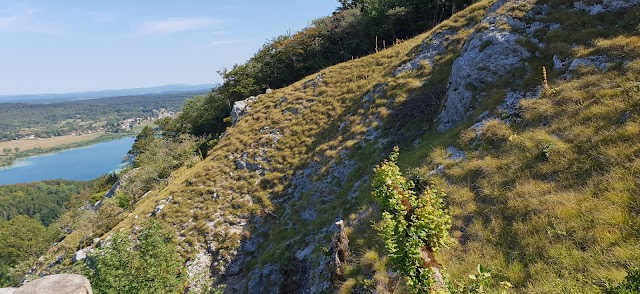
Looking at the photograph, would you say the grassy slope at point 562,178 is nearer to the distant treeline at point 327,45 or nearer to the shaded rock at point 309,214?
the shaded rock at point 309,214

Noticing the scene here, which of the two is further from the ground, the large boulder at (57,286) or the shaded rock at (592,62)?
the shaded rock at (592,62)

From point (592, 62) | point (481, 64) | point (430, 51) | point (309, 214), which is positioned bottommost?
point (309, 214)

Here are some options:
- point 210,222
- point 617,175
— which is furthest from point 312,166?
point 617,175

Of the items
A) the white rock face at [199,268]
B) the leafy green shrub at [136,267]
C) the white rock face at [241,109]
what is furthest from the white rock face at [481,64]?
the white rock face at [241,109]

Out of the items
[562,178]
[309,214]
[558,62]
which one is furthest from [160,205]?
[558,62]

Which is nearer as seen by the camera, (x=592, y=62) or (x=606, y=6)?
(x=592, y=62)

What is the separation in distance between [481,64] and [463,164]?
6161 mm

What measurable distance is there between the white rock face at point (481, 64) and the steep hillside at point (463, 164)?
0.20 ft

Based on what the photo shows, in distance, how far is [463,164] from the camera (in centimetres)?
1164

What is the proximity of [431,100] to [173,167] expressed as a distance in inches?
1065

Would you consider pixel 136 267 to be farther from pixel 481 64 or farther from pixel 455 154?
pixel 481 64

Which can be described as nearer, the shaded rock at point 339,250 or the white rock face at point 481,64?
the shaded rock at point 339,250

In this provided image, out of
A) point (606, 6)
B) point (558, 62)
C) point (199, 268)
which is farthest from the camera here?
point (199, 268)

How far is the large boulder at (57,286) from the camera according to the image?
6438mm
